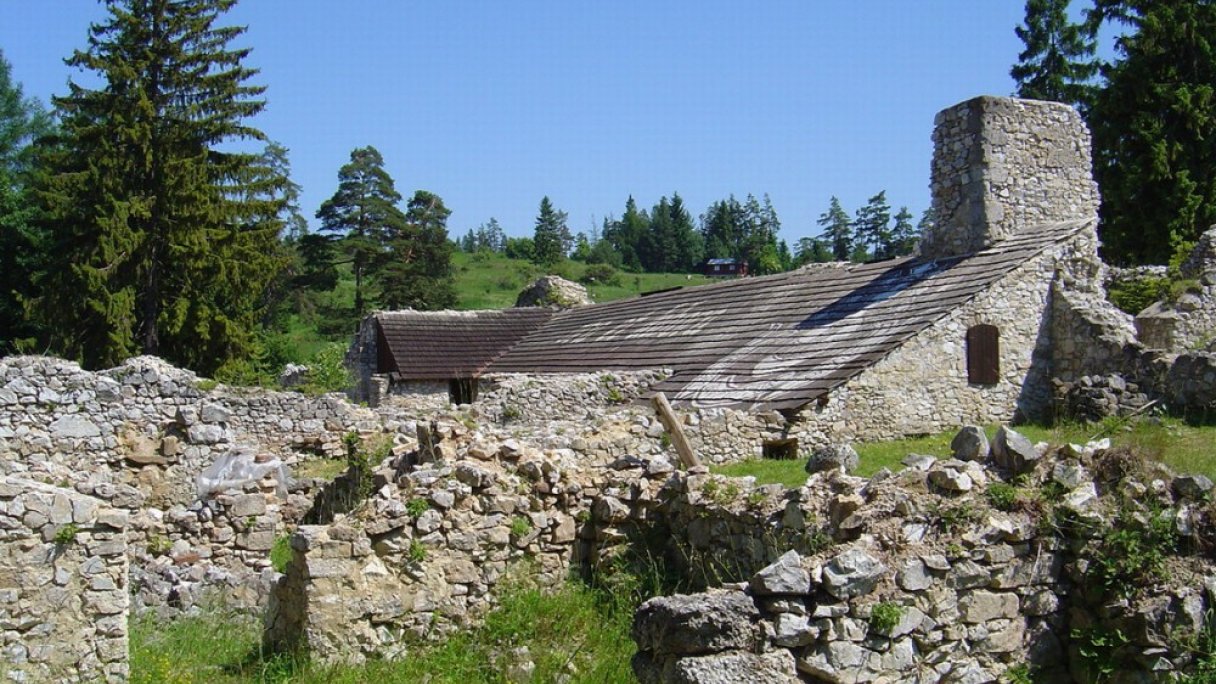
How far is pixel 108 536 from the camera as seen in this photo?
7051mm

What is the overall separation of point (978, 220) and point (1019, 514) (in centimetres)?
1237

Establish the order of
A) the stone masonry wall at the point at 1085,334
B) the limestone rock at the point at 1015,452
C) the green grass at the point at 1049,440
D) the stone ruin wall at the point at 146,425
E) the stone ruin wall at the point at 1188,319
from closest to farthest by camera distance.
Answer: the limestone rock at the point at 1015,452 → the green grass at the point at 1049,440 → the stone ruin wall at the point at 146,425 → the stone masonry wall at the point at 1085,334 → the stone ruin wall at the point at 1188,319

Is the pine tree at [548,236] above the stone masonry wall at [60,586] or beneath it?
above

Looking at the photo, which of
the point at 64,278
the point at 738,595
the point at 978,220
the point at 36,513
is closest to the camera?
the point at 738,595

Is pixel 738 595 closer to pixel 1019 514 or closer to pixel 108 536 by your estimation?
pixel 1019 514

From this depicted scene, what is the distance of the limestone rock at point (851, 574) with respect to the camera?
5.38 m

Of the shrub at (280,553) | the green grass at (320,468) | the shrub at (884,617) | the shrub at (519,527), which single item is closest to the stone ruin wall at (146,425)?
the green grass at (320,468)

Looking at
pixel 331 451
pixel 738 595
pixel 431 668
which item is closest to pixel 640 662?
pixel 738 595

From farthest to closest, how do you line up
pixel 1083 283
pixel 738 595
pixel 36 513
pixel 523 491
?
pixel 1083 283 < pixel 523 491 < pixel 36 513 < pixel 738 595

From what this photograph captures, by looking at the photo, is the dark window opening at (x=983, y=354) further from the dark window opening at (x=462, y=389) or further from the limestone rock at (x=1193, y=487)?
the dark window opening at (x=462, y=389)

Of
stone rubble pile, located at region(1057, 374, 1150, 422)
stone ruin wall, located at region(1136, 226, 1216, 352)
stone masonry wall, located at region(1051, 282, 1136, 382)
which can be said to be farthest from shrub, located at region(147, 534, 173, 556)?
stone ruin wall, located at region(1136, 226, 1216, 352)

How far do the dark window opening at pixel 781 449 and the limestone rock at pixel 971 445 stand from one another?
276 inches

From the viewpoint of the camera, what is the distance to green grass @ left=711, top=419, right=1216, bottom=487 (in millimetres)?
10016

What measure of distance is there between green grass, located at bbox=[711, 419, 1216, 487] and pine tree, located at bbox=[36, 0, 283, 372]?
21472 mm
